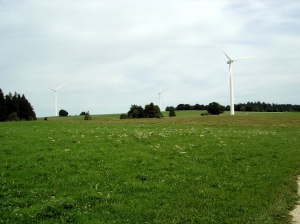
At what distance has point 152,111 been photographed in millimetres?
122688

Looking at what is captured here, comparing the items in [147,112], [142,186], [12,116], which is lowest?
[142,186]

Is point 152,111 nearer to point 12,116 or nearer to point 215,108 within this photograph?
point 215,108

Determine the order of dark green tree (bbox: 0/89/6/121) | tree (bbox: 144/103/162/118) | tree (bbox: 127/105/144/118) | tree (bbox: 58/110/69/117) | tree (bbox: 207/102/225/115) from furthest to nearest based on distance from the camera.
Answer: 1. tree (bbox: 58/110/69/117)
2. tree (bbox: 207/102/225/115)
3. tree (bbox: 127/105/144/118)
4. tree (bbox: 144/103/162/118)
5. dark green tree (bbox: 0/89/6/121)

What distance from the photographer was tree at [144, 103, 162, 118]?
12225cm

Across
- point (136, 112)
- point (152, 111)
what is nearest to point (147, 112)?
point (152, 111)

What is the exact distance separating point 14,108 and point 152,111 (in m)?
60.3

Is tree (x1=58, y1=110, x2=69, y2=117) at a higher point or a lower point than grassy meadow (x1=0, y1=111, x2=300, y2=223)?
higher

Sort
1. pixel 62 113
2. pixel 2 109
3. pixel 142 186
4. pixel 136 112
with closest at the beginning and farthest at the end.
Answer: pixel 142 186
pixel 2 109
pixel 136 112
pixel 62 113

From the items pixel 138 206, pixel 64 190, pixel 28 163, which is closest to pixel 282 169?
pixel 138 206

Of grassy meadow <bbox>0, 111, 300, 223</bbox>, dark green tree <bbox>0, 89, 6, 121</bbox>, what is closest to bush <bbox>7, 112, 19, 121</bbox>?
dark green tree <bbox>0, 89, 6, 121</bbox>

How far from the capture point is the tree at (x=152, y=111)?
122 m

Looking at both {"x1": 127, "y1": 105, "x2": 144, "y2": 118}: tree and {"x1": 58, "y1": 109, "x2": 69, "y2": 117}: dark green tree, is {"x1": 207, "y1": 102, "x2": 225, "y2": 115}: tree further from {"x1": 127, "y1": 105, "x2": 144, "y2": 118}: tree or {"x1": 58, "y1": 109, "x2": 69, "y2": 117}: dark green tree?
{"x1": 58, "y1": 109, "x2": 69, "y2": 117}: dark green tree

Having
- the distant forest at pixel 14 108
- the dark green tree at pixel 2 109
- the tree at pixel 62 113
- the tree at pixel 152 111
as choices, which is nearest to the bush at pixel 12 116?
the distant forest at pixel 14 108

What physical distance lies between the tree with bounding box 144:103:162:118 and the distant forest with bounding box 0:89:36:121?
174 ft
